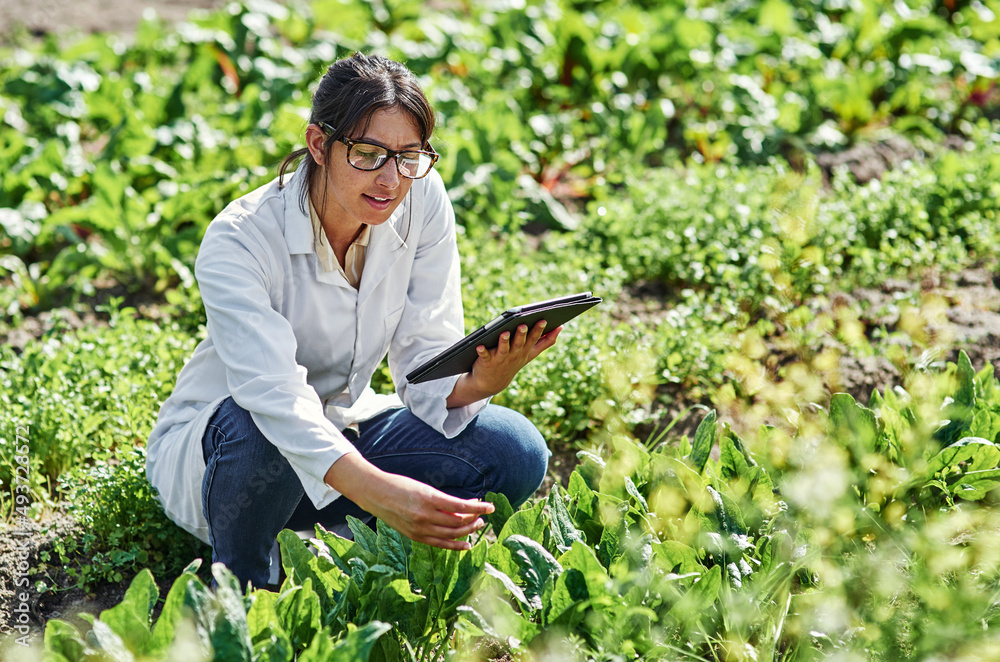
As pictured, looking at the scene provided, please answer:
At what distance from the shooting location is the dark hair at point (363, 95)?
6.92ft

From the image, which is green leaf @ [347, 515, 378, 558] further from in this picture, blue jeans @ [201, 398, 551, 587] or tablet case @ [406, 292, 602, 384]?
tablet case @ [406, 292, 602, 384]

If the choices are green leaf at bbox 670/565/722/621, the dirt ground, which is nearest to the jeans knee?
green leaf at bbox 670/565/722/621

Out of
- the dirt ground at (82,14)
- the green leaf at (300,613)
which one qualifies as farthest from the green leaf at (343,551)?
the dirt ground at (82,14)

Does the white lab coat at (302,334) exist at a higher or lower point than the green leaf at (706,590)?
higher

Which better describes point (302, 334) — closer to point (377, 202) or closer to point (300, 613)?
point (377, 202)

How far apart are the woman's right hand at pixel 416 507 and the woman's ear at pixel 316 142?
0.78m

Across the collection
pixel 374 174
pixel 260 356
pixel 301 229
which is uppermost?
pixel 374 174

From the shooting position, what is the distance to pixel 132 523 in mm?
2566

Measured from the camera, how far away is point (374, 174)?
2.15m

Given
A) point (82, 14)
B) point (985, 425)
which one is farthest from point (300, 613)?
point (82, 14)

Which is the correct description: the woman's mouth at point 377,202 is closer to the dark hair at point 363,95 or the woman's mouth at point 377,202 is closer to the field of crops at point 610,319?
the dark hair at point 363,95

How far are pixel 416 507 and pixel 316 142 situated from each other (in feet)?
3.06

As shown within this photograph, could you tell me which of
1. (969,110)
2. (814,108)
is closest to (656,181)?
(814,108)

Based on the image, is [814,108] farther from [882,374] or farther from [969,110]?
[882,374]
